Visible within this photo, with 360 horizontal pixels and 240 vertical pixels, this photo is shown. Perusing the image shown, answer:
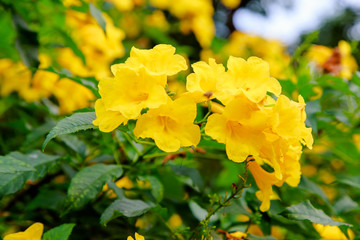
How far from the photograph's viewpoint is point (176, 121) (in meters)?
0.65

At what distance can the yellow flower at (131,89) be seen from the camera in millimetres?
614

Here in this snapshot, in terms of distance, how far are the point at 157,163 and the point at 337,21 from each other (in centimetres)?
526

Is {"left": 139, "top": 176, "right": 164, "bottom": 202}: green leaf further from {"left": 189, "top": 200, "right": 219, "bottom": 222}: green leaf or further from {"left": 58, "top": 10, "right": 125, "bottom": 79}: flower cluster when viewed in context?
{"left": 58, "top": 10, "right": 125, "bottom": 79}: flower cluster

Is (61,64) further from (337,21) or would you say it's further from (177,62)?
(337,21)

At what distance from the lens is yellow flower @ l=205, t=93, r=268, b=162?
0.62m

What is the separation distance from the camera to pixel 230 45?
2.81m

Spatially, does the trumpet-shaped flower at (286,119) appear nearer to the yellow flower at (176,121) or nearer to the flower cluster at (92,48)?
the yellow flower at (176,121)

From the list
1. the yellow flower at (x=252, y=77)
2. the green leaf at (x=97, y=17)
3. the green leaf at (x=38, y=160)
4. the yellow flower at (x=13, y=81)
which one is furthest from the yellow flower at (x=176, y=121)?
the yellow flower at (x=13, y=81)

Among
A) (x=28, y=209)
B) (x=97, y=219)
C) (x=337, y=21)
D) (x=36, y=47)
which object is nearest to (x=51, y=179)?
(x=28, y=209)

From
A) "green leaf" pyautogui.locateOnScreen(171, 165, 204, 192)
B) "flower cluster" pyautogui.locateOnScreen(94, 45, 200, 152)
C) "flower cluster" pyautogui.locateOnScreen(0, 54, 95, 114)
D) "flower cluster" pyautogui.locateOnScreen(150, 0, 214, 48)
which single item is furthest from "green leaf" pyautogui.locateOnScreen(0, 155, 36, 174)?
"flower cluster" pyautogui.locateOnScreen(150, 0, 214, 48)

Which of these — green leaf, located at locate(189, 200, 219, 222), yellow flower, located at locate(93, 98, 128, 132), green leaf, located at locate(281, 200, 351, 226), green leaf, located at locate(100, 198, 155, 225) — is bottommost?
green leaf, located at locate(189, 200, 219, 222)

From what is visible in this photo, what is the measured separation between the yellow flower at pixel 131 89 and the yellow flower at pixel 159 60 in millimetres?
32

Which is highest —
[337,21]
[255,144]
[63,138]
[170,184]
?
[255,144]

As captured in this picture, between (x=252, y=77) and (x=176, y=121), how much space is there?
17 cm
